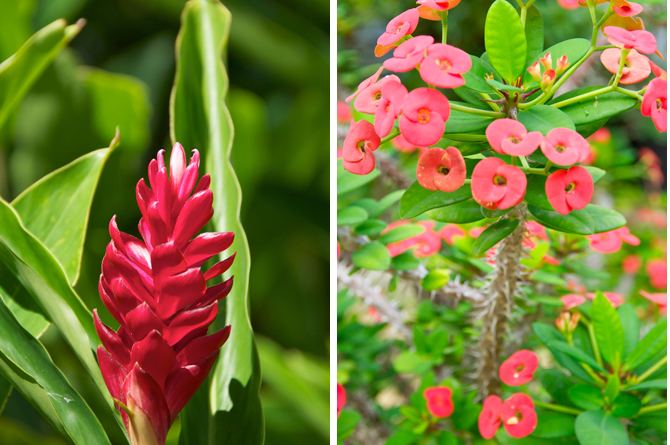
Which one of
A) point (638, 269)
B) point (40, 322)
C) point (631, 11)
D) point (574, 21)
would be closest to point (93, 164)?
point (40, 322)

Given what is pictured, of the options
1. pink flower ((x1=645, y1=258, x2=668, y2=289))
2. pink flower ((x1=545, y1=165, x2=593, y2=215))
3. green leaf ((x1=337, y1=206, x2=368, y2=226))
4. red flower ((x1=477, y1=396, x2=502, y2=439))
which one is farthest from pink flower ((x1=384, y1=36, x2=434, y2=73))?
pink flower ((x1=645, y1=258, x2=668, y2=289))

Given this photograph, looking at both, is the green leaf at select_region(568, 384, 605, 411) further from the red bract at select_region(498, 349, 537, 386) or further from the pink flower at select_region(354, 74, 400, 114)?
the pink flower at select_region(354, 74, 400, 114)

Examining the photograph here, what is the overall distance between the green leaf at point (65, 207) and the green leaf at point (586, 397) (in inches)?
17.8

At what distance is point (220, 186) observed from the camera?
37cm

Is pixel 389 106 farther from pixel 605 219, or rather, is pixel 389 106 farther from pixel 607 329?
pixel 607 329

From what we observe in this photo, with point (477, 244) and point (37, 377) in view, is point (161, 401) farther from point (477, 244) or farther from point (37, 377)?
point (477, 244)

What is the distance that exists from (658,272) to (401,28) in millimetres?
823

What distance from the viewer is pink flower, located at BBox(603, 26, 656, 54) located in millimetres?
313

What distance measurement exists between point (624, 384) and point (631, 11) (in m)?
0.34

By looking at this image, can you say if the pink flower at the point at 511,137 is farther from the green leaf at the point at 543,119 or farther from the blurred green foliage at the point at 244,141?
the blurred green foliage at the point at 244,141

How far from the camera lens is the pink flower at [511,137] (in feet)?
0.97

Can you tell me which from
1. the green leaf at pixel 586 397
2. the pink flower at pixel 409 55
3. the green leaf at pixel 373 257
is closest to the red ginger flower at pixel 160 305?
the pink flower at pixel 409 55

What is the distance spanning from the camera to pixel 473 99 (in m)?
0.36

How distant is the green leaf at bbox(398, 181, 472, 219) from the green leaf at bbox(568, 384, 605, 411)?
238 millimetres
